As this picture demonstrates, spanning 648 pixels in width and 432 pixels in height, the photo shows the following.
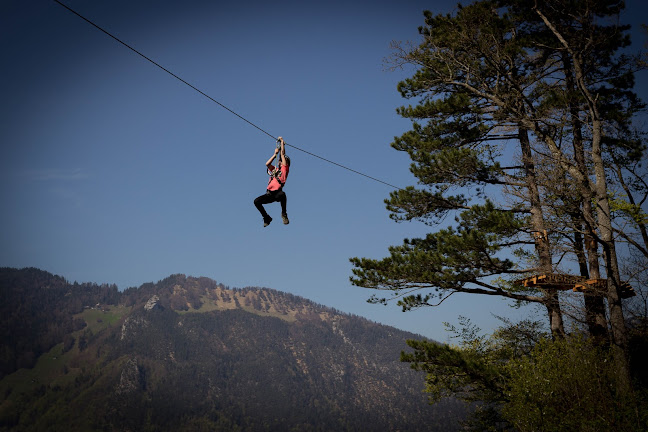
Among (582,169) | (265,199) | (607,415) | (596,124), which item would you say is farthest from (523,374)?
(265,199)

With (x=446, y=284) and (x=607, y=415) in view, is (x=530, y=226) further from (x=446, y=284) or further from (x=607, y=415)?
(x=607, y=415)

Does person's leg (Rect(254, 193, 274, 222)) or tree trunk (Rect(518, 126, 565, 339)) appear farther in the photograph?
tree trunk (Rect(518, 126, 565, 339))

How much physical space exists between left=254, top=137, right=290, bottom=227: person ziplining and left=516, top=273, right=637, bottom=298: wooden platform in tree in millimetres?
7039

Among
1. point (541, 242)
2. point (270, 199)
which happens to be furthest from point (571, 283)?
point (270, 199)

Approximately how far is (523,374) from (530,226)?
4.11m

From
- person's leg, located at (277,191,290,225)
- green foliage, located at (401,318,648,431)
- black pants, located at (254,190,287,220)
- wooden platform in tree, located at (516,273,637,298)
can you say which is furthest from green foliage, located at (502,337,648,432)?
black pants, located at (254,190,287,220)

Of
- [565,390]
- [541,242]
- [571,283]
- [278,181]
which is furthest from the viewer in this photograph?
[541,242]

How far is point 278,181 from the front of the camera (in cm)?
1175

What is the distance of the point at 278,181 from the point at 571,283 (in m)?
8.42

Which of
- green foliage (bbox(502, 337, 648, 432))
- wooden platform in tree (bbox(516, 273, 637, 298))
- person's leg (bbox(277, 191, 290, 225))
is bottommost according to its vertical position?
green foliage (bbox(502, 337, 648, 432))

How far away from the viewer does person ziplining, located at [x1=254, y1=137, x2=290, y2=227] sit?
1175 cm

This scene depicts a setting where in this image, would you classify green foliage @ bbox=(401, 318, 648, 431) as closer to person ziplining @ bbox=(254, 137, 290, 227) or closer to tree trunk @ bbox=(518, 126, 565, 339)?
tree trunk @ bbox=(518, 126, 565, 339)

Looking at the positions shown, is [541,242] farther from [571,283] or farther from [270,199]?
[270,199]

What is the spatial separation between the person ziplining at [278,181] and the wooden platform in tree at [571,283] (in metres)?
7.04
